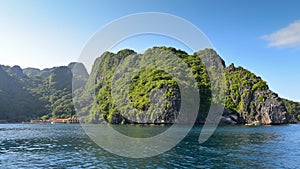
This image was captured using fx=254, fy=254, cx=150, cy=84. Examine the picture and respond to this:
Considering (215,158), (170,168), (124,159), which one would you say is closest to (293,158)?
(215,158)

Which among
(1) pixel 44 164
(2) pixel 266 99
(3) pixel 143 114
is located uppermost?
(2) pixel 266 99

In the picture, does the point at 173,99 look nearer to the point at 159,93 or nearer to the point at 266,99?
the point at 159,93

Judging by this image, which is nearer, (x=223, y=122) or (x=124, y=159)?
(x=124, y=159)

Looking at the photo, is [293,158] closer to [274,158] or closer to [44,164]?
[274,158]

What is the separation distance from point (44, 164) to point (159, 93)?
152528 mm

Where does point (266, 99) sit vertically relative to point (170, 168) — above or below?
above

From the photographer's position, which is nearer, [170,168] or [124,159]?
[170,168]

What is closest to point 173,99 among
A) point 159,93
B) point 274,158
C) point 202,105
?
point 159,93

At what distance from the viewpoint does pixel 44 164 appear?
116ft

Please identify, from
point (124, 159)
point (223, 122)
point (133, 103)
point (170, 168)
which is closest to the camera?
point (170, 168)

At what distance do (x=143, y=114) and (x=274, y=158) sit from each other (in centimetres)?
14461

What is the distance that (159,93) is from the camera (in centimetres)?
18638

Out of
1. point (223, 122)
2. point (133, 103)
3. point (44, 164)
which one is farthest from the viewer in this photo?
point (133, 103)

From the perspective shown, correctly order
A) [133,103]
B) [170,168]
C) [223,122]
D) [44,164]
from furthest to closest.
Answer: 1. [133,103]
2. [223,122]
3. [44,164]
4. [170,168]
